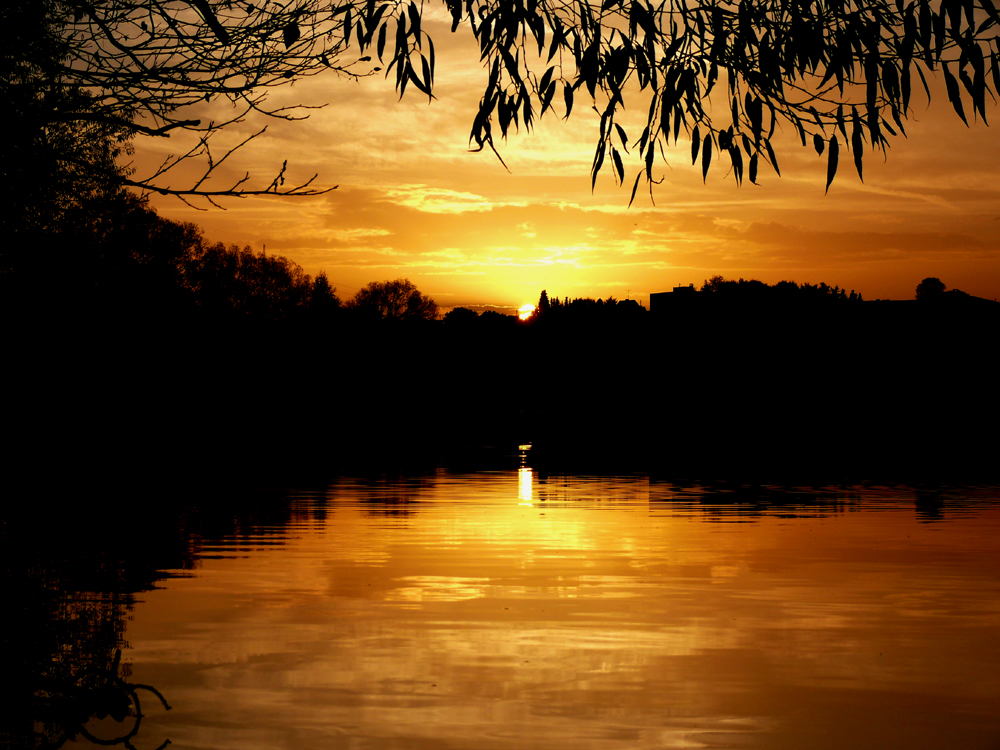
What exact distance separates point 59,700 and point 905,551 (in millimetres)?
9763

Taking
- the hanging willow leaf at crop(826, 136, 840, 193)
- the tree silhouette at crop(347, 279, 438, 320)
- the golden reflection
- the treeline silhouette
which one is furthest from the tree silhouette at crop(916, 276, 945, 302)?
the hanging willow leaf at crop(826, 136, 840, 193)

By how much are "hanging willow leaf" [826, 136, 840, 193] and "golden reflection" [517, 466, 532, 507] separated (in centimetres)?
1249

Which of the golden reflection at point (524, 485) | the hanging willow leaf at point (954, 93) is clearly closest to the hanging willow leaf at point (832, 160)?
the hanging willow leaf at point (954, 93)

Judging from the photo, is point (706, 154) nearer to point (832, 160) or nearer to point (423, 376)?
point (832, 160)

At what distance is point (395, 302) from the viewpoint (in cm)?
12950

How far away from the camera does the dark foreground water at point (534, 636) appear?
6539 mm

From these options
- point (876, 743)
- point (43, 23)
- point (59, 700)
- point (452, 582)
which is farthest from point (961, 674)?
point (43, 23)

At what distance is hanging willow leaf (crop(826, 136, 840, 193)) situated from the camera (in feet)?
21.1

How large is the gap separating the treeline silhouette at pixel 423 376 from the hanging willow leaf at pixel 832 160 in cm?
508

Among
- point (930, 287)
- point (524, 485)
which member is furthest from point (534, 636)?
point (930, 287)

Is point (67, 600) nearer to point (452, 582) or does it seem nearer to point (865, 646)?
point (452, 582)

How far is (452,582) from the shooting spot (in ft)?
36.7

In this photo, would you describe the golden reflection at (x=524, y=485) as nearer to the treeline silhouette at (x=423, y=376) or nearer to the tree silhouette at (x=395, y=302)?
the treeline silhouette at (x=423, y=376)

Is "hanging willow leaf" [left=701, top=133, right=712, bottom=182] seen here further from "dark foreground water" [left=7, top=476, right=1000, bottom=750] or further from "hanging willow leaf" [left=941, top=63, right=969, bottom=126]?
"dark foreground water" [left=7, top=476, right=1000, bottom=750]
